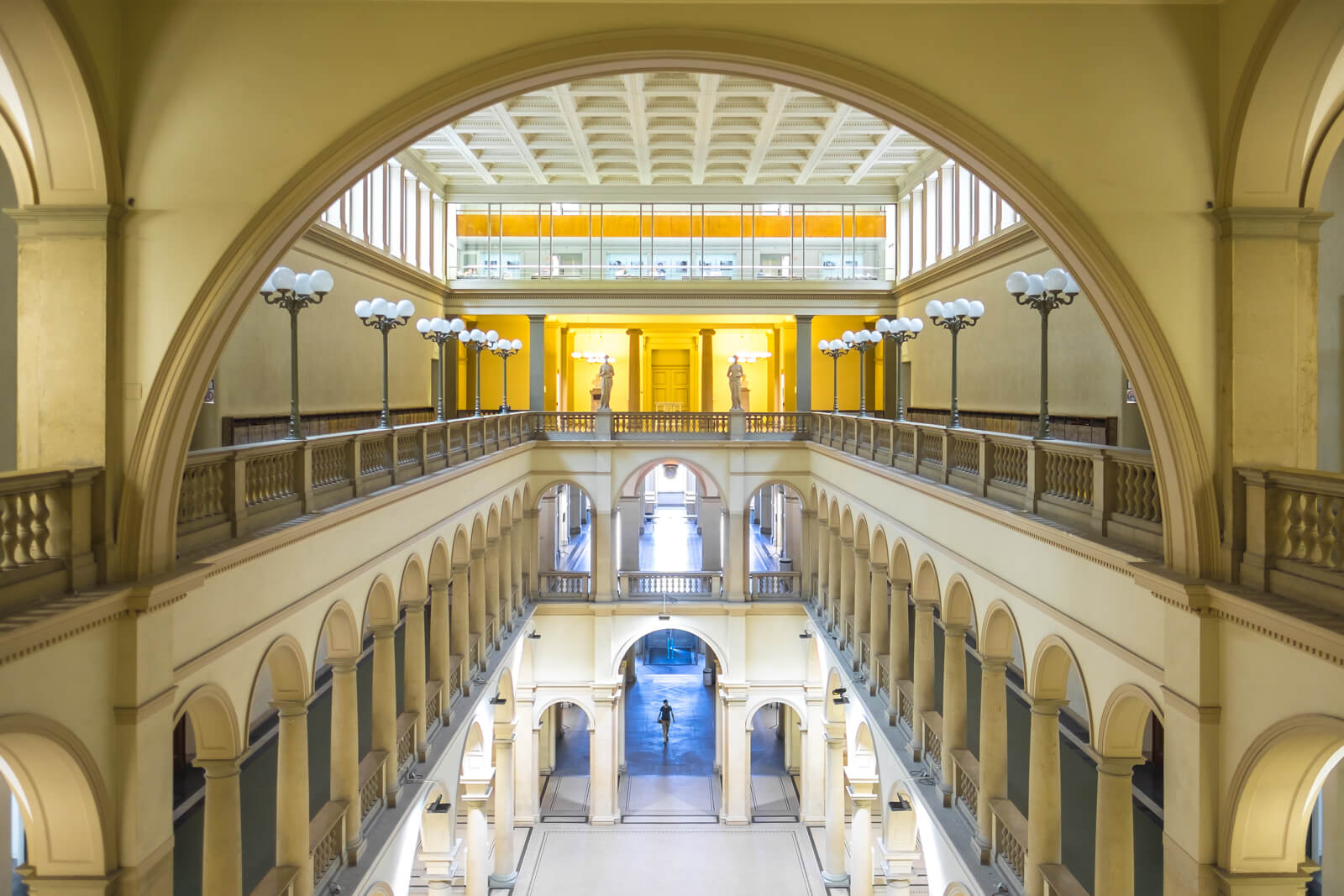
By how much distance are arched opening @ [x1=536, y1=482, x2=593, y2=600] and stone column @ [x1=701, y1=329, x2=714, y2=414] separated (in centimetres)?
664

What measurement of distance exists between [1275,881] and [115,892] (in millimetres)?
7818

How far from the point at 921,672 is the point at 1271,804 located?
893cm

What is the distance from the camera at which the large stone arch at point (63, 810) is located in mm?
6203

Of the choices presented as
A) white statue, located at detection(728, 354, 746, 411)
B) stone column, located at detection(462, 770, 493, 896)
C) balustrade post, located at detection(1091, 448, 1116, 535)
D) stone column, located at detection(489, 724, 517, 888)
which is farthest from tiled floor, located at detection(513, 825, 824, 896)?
balustrade post, located at detection(1091, 448, 1116, 535)

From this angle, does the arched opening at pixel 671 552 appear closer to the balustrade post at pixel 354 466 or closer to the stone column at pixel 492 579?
the stone column at pixel 492 579

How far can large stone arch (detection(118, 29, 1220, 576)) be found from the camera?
7039mm

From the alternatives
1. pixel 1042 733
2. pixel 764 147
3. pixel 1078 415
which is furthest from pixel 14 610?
pixel 764 147

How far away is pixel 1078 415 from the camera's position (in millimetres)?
18969

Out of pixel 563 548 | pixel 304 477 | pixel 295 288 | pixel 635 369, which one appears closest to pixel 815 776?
pixel 304 477

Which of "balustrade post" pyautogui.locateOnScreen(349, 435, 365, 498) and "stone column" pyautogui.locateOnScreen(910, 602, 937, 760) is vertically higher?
"balustrade post" pyautogui.locateOnScreen(349, 435, 365, 498)

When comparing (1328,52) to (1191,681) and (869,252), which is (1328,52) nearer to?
(1191,681)

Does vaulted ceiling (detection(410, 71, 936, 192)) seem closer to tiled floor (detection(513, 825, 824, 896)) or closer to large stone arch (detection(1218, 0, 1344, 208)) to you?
large stone arch (detection(1218, 0, 1344, 208))

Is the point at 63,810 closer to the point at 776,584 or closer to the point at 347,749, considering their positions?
the point at 347,749

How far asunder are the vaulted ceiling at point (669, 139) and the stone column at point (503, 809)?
14127mm
